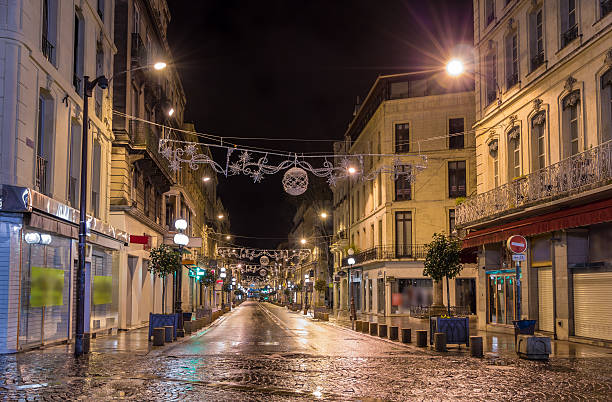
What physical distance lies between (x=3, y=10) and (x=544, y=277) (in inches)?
758

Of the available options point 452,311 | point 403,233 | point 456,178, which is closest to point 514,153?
point 452,311

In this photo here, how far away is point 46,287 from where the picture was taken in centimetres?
1980

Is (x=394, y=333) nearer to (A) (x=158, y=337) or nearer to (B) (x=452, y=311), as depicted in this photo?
(A) (x=158, y=337)

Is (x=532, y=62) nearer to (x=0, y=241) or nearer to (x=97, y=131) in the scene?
(x=97, y=131)

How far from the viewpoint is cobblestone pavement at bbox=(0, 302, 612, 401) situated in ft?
37.5

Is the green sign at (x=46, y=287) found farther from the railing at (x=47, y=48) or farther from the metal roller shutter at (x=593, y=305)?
the metal roller shutter at (x=593, y=305)

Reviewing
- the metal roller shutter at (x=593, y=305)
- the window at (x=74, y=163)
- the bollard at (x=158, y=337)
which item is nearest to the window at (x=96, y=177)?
the window at (x=74, y=163)

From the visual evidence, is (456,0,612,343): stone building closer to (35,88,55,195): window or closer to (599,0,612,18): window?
(599,0,612,18): window

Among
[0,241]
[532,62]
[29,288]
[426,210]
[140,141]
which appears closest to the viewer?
[0,241]

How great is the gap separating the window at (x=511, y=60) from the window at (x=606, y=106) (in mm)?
6571

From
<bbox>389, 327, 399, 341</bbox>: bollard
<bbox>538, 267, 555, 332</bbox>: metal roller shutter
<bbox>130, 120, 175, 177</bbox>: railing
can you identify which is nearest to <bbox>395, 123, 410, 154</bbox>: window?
<bbox>130, 120, 175, 177</bbox>: railing

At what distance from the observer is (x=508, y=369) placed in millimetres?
15180

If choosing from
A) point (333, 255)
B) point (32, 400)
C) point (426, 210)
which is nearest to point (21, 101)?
point (32, 400)

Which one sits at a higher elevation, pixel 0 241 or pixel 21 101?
pixel 21 101
